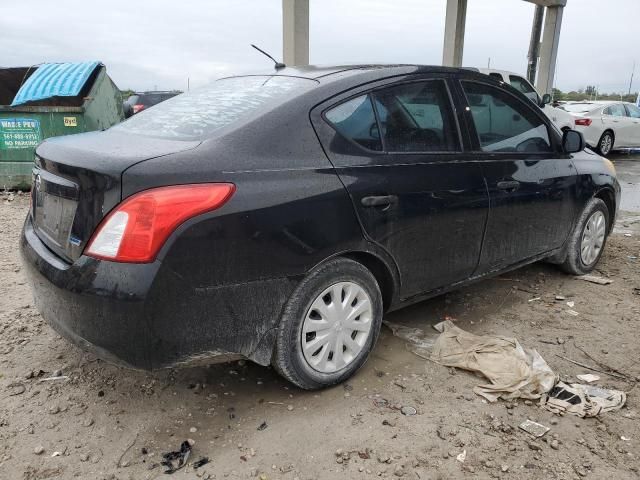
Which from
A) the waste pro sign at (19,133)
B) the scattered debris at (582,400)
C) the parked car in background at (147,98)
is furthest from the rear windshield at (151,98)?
the scattered debris at (582,400)

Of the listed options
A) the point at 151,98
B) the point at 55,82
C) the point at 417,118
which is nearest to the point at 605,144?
the point at 151,98

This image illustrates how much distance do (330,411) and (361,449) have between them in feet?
1.02

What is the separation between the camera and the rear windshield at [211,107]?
2557 millimetres

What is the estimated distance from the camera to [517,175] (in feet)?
11.6

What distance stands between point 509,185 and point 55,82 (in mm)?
7164

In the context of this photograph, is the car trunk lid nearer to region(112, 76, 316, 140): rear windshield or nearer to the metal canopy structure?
region(112, 76, 316, 140): rear windshield

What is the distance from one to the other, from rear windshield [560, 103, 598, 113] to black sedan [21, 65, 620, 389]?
1128 cm

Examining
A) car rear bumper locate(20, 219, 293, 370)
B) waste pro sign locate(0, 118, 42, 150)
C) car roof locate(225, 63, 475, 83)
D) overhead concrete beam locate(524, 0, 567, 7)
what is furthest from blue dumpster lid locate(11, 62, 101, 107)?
overhead concrete beam locate(524, 0, 567, 7)

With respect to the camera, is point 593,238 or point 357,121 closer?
point 357,121

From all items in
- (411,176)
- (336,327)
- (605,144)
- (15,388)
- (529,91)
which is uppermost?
(529,91)

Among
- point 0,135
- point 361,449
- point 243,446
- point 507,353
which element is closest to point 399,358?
point 507,353

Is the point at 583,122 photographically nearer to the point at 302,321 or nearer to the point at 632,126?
the point at 632,126

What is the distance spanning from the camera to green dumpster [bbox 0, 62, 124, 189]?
7695 millimetres

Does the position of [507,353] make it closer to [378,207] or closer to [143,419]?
[378,207]
